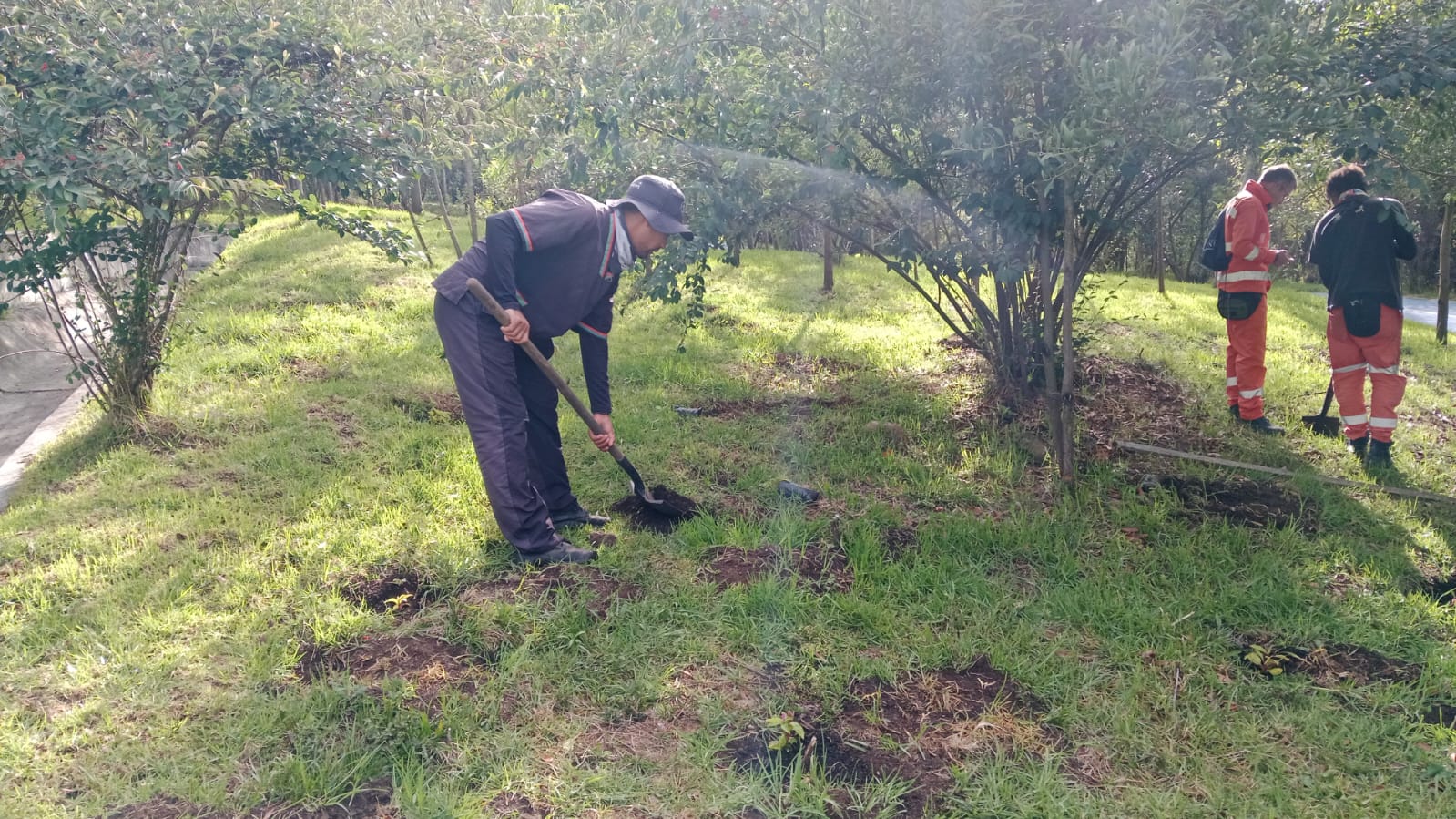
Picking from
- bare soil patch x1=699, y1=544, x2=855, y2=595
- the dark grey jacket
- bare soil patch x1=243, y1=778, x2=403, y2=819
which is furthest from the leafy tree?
bare soil patch x1=699, y1=544, x2=855, y2=595

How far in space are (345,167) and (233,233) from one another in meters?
0.77

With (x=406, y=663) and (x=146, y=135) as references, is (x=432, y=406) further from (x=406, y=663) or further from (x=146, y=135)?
(x=406, y=663)

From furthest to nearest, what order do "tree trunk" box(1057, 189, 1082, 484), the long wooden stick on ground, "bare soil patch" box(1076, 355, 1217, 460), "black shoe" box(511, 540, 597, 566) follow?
1. "bare soil patch" box(1076, 355, 1217, 460)
2. the long wooden stick on ground
3. "tree trunk" box(1057, 189, 1082, 484)
4. "black shoe" box(511, 540, 597, 566)

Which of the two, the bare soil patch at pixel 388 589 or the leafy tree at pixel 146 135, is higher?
the leafy tree at pixel 146 135

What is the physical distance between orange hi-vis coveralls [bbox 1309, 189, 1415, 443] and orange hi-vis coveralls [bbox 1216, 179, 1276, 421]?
370mm

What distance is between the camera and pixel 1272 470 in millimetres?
4594

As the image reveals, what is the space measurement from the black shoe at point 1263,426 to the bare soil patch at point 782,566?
3214mm

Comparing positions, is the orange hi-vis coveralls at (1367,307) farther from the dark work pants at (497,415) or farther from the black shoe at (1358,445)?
the dark work pants at (497,415)

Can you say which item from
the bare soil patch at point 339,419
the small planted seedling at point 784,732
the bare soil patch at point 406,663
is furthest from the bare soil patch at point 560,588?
the bare soil patch at point 339,419

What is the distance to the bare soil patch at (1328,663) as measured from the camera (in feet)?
10.0

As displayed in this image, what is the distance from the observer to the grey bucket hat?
142 inches

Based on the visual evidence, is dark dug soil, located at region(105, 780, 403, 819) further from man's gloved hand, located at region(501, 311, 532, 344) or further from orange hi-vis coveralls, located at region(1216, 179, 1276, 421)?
orange hi-vis coveralls, located at region(1216, 179, 1276, 421)

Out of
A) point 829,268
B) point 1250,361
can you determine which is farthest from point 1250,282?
point 829,268

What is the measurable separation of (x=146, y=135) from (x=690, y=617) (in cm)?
331
